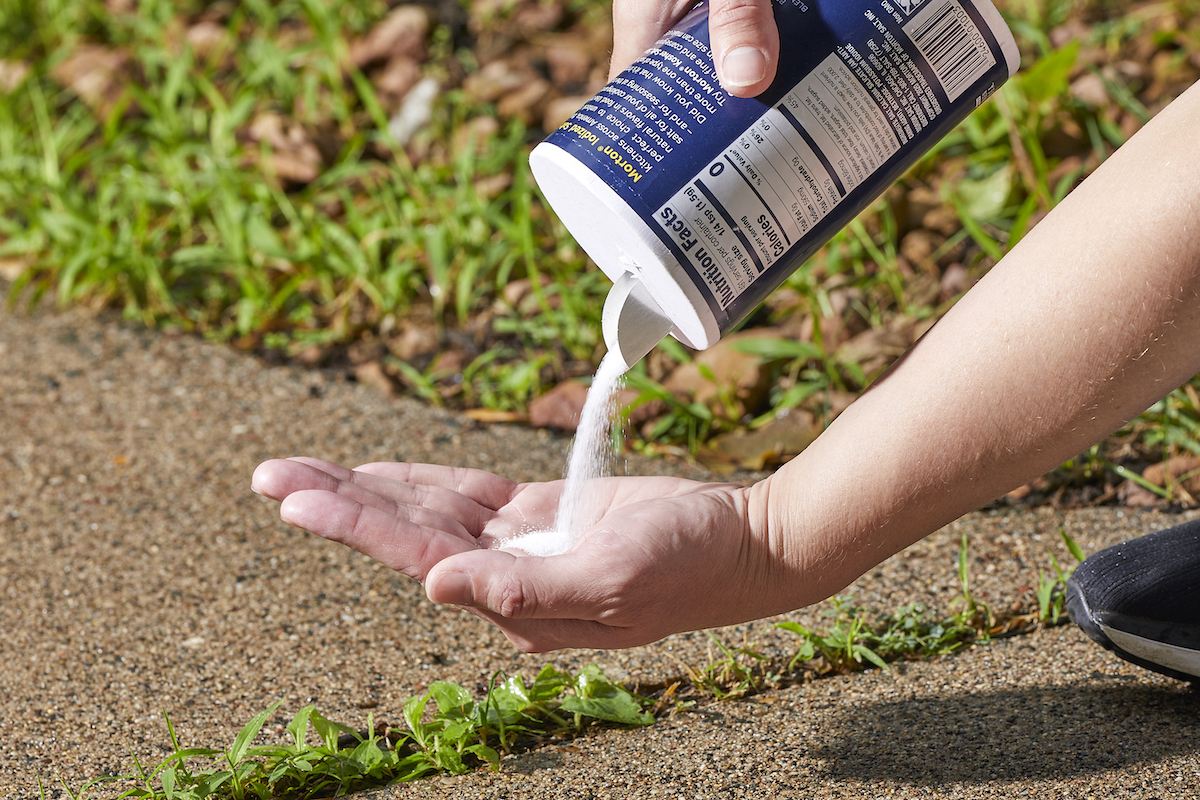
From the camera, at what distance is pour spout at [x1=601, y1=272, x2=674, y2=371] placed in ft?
4.28

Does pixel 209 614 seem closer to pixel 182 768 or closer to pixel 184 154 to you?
pixel 182 768

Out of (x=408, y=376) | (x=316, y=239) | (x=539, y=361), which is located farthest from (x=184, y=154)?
(x=539, y=361)

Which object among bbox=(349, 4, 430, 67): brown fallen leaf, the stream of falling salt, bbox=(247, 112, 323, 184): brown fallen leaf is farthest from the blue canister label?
bbox=(349, 4, 430, 67): brown fallen leaf

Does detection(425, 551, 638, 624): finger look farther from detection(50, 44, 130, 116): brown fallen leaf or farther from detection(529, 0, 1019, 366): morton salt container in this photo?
detection(50, 44, 130, 116): brown fallen leaf

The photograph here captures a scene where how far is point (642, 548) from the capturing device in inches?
48.0

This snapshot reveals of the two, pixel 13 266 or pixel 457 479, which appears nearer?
pixel 457 479

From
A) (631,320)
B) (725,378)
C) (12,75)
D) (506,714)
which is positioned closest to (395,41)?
(12,75)

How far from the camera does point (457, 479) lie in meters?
1.47

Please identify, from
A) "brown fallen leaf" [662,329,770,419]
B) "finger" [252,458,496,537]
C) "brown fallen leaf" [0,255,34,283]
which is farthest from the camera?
"brown fallen leaf" [0,255,34,283]

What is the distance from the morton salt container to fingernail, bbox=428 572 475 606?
1.20 ft

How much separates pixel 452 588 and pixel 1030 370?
68 cm

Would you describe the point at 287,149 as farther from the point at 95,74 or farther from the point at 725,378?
the point at 725,378

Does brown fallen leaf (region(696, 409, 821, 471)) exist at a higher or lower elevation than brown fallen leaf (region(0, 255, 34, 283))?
lower

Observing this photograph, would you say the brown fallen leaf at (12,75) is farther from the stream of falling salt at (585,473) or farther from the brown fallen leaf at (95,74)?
the stream of falling salt at (585,473)
